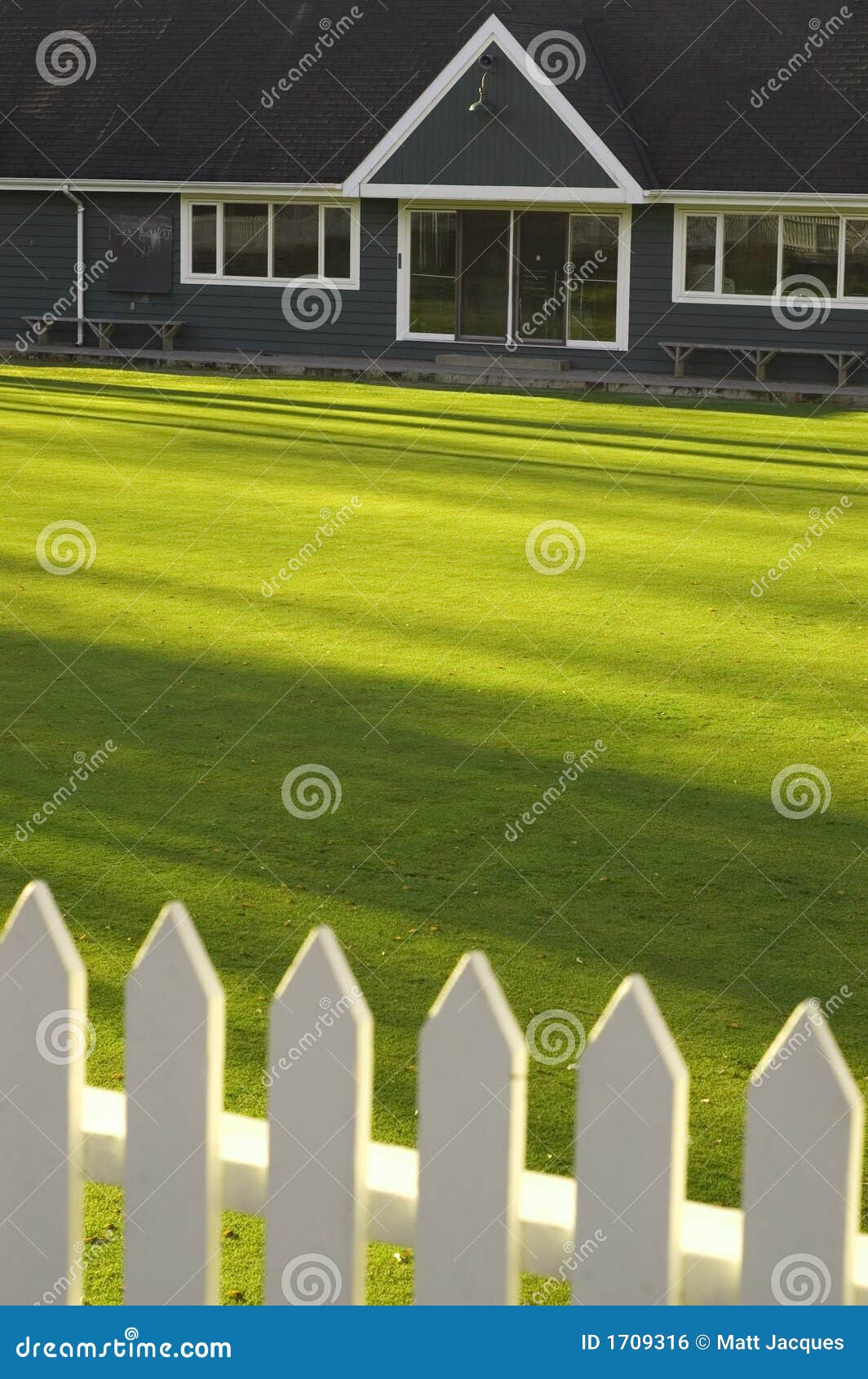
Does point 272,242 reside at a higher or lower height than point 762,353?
higher

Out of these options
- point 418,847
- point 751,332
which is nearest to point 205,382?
point 751,332

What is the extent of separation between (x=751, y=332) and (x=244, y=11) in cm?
1293

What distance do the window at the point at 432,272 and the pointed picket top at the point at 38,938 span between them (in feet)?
95.8

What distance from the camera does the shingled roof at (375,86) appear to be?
1129 inches

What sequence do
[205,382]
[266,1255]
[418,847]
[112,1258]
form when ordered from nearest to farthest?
[266,1255] → [112,1258] → [418,847] → [205,382]

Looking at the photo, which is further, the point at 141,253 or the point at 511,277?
the point at 141,253

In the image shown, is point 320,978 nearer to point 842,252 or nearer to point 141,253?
point 842,252

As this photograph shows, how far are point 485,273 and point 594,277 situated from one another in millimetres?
2047

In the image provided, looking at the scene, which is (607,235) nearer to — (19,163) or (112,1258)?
(19,163)

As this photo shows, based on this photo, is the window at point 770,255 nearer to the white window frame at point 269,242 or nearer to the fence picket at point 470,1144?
the white window frame at point 269,242

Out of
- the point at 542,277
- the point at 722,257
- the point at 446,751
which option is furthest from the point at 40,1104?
the point at 542,277

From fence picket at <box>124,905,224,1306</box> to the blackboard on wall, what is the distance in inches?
1243

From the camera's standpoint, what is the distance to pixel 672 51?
30734 millimetres

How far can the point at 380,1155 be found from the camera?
2740 mm
